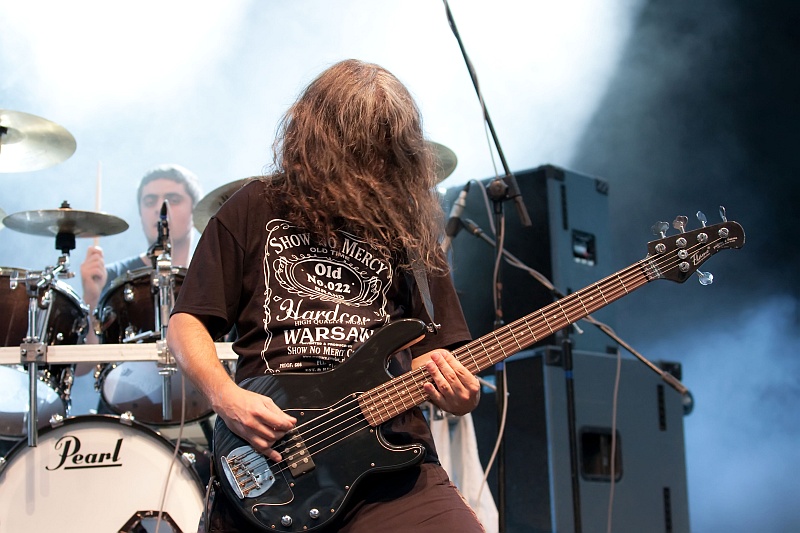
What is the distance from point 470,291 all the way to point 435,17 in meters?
1.98

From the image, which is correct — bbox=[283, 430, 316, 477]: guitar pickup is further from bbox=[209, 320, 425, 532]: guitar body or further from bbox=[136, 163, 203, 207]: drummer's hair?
bbox=[136, 163, 203, 207]: drummer's hair

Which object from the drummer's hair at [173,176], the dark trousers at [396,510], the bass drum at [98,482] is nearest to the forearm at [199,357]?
the dark trousers at [396,510]

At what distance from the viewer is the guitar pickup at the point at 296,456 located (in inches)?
73.9

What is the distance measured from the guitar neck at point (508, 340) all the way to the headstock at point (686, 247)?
27mm

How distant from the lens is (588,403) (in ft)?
13.3

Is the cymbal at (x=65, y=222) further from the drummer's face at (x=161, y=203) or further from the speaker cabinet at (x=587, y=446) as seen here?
the speaker cabinet at (x=587, y=446)

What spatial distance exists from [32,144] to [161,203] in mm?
855

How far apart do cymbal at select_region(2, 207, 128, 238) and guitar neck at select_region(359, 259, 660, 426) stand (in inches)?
88.1

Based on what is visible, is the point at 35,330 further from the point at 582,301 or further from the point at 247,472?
the point at 582,301

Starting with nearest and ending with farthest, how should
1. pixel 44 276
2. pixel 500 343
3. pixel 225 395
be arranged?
pixel 225 395
pixel 500 343
pixel 44 276

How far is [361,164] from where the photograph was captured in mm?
2227

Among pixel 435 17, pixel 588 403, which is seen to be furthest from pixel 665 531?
pixel 435 17

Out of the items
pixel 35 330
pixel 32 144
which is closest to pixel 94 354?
pixel 35 330

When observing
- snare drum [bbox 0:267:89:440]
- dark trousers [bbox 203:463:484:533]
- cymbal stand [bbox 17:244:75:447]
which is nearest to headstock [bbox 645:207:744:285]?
dark trousers [bbox 203:463:484:533]
